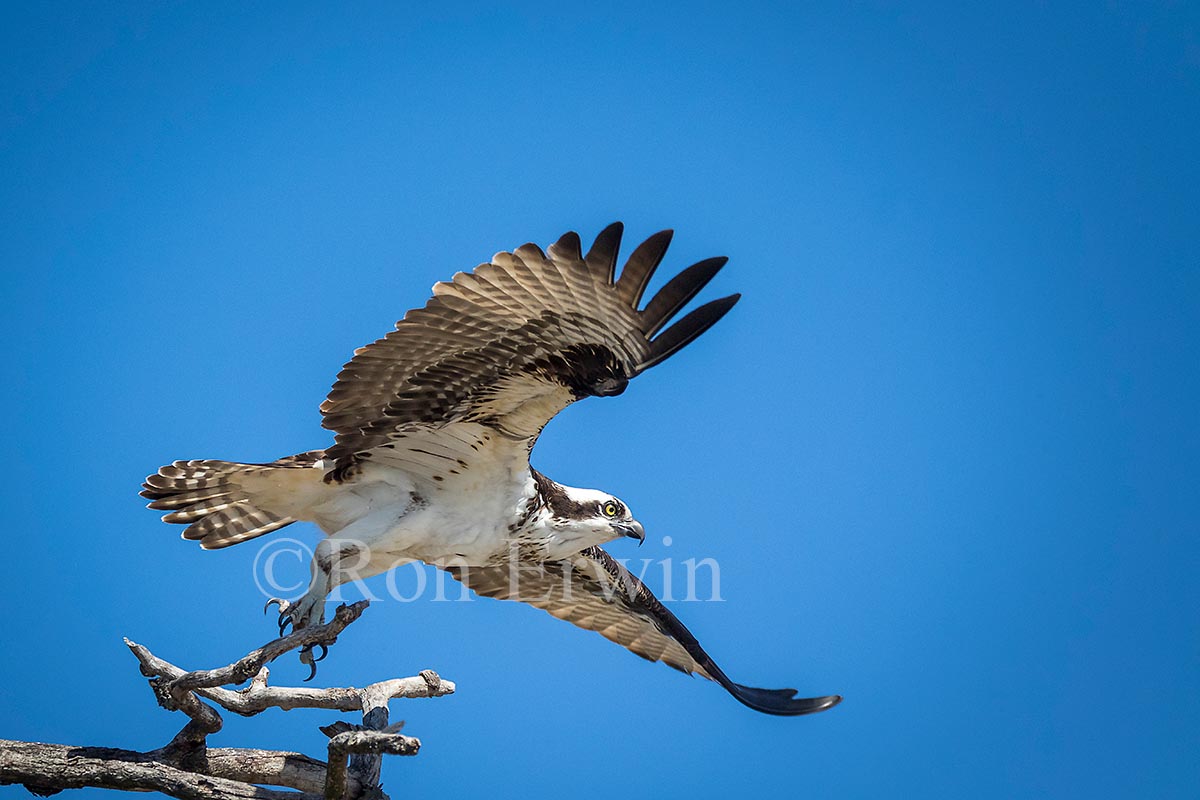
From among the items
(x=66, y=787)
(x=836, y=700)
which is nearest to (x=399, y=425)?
(x=66, y=787)

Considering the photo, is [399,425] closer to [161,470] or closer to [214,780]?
[161,470]

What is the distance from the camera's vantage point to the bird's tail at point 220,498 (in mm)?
6961

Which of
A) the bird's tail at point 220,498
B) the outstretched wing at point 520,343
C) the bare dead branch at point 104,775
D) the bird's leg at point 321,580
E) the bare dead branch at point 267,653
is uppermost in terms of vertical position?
the outstretched wing at point 520,343

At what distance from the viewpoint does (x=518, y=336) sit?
20.2 ft

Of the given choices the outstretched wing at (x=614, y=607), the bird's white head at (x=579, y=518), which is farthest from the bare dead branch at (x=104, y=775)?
the outstretched wing at (x=614, y=607)

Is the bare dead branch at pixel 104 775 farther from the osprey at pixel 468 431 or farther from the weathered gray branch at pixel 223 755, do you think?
the osprey at pixel 468 431

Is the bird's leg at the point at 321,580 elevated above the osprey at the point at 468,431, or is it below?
below

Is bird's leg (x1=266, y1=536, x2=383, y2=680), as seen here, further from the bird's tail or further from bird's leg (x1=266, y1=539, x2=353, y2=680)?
the bird's tail

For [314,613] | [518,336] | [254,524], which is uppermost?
[518,336]

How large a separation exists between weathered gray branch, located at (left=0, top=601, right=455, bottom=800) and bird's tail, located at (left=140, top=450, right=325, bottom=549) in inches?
48.7

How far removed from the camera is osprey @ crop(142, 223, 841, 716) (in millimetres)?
5867

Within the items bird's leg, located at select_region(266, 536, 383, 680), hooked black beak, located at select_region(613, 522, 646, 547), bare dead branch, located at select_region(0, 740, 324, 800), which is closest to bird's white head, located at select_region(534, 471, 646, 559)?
hooked black beak, located at select_region(613, 522, 646, 547)

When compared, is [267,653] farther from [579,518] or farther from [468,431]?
[579,518]

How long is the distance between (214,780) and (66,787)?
81 cm
